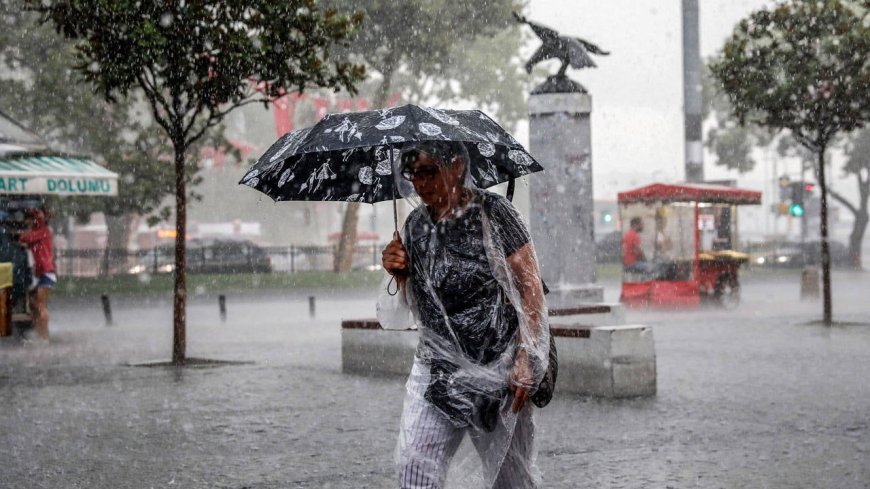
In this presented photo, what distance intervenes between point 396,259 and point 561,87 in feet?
38.5

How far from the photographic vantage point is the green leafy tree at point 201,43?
12.2m

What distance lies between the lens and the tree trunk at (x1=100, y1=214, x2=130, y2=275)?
38.7 metres

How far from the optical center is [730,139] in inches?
2133

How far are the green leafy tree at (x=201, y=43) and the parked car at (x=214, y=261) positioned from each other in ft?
86.4

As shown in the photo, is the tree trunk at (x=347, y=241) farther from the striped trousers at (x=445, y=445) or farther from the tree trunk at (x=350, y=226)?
the striped trousers at (x=445, y=445)

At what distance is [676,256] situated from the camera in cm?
2420

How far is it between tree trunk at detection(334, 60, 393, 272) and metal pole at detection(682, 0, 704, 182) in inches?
412

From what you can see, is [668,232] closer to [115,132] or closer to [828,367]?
[828,367]

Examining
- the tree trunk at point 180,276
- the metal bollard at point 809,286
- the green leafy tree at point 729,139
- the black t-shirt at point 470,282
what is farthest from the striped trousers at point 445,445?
the green leafy tree at point 729,139

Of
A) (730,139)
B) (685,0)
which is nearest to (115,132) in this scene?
(685,0)

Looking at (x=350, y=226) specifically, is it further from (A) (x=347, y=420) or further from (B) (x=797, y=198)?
(A) (x=347, y=420)

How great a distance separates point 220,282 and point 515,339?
104 feet

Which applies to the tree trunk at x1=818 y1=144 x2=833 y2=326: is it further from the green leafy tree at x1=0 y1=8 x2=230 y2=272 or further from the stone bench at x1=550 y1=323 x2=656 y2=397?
the green leafy tree at x1=0 y1=8 x2=230 y2=272

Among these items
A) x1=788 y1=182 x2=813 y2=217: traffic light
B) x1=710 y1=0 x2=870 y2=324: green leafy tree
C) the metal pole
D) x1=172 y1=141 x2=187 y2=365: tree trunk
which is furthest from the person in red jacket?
x1=788 y1=182 x2=813 y2=217: traffic light
